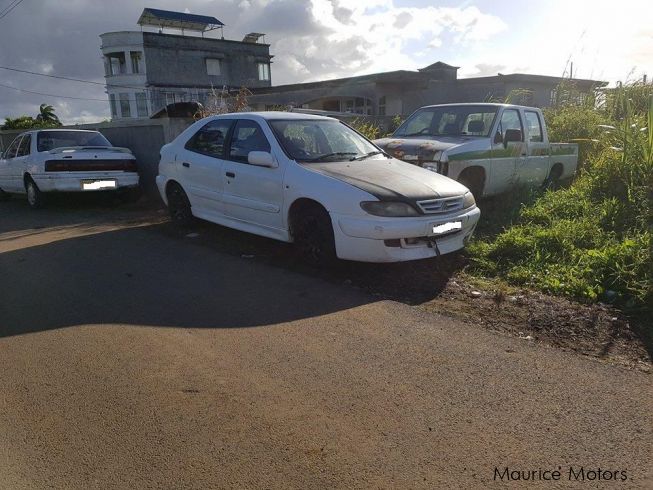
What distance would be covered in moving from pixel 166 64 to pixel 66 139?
37.9m

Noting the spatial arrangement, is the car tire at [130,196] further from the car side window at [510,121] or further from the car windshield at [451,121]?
the car side window at [510,121]

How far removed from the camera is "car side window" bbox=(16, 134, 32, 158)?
9.98 metres

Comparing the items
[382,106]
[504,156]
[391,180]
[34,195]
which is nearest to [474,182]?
[504,156]

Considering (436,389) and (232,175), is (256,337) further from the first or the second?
(232,175)

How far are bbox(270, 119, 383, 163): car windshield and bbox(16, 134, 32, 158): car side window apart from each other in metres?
6.66

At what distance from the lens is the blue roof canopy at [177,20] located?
47.7m

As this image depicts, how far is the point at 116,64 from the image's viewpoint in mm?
44250

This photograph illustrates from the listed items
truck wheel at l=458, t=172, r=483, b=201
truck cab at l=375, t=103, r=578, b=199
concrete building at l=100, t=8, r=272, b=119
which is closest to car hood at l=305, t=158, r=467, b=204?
truck cab at l=375, t=103, r=578, b=199

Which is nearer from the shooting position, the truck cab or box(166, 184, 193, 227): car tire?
the truck cab

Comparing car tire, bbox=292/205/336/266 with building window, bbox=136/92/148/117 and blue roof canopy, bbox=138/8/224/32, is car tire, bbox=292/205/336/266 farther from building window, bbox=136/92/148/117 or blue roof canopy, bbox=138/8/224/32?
A: blue roof canopy, bbox=138/8/224/32

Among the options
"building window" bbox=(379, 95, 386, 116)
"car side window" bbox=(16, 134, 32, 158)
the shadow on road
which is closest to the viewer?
the shadow on road

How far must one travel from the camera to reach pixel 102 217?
9.02m

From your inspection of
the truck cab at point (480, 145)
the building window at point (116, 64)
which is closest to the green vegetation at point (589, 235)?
the truck cab at point (480, 145)

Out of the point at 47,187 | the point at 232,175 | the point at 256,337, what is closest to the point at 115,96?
the point at 47,187
